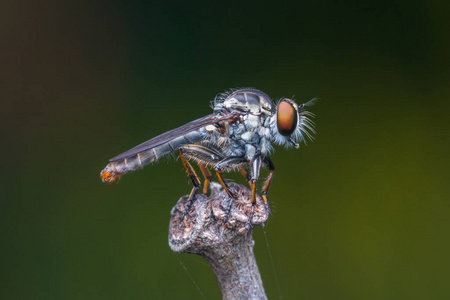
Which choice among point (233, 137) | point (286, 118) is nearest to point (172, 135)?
point (233, 137)

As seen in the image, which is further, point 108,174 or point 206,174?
point 206,174

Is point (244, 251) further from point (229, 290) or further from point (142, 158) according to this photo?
point (142, 158)

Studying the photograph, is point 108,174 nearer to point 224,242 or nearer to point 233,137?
point 233,137

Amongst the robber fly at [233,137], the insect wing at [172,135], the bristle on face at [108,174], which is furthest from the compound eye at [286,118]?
the bristle on face at [108,174]

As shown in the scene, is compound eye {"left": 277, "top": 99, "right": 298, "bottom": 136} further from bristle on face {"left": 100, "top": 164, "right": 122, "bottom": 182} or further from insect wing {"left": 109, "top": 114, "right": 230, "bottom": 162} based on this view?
bristle on face {"left": 100, "top": 164, "right": 122, "bottom": 182}

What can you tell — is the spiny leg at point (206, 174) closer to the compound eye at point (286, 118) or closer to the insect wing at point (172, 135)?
the insect wing at point (172, 135)

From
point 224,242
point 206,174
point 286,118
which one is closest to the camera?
point 224,242

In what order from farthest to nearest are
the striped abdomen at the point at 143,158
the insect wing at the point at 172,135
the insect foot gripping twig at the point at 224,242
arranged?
the striped abdomen at the point at 143,158
the insect wing at the point at 172,135
the insect foot gripping twig at the point at 224,242

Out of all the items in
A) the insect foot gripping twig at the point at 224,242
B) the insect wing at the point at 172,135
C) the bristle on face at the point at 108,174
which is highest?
the insect wing at the point at 172,135
